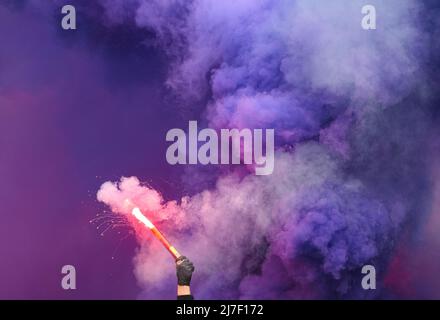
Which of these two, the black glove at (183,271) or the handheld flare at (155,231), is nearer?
the handheld flare at (155,231)

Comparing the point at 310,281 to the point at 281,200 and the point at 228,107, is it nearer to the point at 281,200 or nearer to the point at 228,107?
the point at 281,200

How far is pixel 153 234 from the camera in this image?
31.4 ft

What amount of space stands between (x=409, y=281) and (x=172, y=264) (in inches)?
132

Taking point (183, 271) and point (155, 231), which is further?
point (183, 271)

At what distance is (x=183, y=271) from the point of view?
353 inches

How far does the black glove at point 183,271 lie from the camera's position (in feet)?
29.4

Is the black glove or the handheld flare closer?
the handheld flare

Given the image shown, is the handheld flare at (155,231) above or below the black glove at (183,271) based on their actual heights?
above

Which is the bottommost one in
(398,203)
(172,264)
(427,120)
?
(172,264)

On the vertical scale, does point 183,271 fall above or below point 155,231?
below

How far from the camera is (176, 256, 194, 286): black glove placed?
8.97 metres

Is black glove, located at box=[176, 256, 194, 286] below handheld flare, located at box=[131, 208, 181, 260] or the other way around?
below
